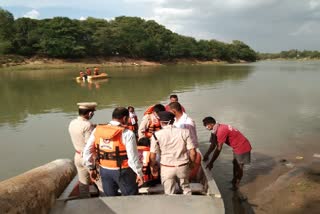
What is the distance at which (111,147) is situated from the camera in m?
4.64

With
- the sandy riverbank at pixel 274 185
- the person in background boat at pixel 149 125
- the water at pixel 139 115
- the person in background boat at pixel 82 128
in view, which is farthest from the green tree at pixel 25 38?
the person in background boat at pixel 82 128

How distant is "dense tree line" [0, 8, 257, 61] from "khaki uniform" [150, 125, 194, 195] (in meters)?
66.1

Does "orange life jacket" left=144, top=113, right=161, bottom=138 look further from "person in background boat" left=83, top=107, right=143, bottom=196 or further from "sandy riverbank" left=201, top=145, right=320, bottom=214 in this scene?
"person in background boat" left=83, top=107, right=143, bottom=196

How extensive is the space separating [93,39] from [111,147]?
7543 centimetres

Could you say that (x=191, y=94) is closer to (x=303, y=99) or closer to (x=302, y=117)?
(x=303, y=99)

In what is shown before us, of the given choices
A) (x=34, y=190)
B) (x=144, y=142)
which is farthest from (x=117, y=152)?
(x=144, y=142)

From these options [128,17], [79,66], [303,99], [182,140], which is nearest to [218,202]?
[182,140]

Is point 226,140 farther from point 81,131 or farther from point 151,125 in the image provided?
point 81,131

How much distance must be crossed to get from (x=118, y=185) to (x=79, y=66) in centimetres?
6240

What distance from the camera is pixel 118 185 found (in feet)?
16.5

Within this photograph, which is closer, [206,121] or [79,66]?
[206,121]

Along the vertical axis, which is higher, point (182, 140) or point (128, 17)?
point (128, 17)

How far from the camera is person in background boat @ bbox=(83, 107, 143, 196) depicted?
4594mm

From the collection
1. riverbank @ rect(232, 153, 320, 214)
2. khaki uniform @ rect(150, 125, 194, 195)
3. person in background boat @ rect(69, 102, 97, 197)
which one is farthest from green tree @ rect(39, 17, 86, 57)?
khaki uniform @ rect(150, 125, 194, 195)
